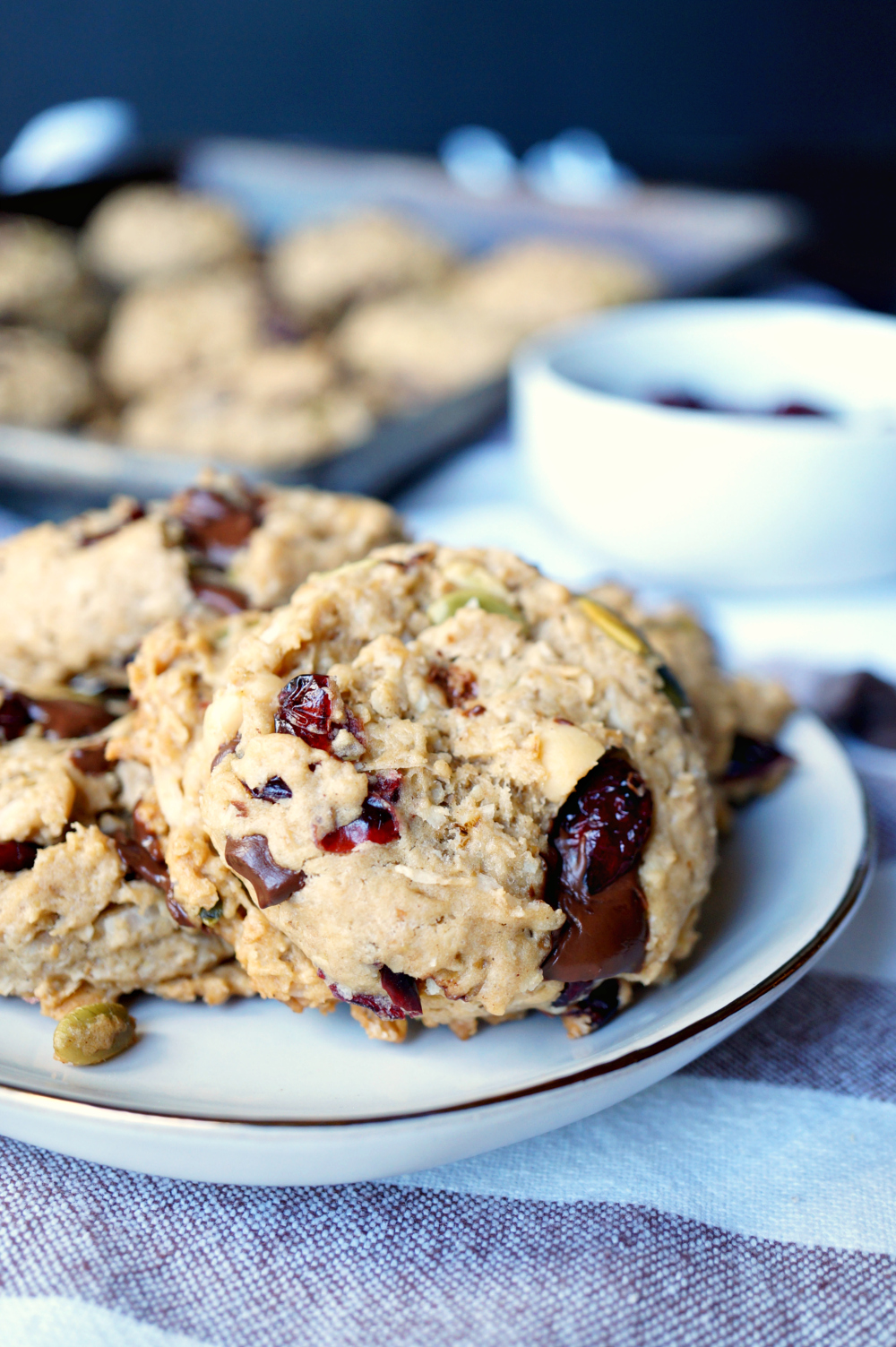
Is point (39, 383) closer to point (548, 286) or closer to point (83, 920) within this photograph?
point (548, 286)

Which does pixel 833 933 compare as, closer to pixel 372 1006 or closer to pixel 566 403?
pixel 372 1006

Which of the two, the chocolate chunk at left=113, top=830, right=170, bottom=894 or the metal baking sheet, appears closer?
the chocolate chunk at left=113, top=830, right=170, bottom=894

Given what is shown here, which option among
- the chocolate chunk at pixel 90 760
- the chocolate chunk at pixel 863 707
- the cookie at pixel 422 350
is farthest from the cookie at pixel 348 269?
the chocolate chunk at pixel 90 760

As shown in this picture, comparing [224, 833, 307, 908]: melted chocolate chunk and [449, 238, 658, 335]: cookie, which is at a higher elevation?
[224, 833, 307, 908]: melted chocolate chunk

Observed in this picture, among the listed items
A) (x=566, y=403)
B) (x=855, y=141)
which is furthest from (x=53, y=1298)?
(x=855, y=141)

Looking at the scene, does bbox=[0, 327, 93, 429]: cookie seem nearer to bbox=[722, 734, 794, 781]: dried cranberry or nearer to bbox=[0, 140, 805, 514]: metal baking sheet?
bbox=[0, 140, 805, 514]: metal baking sheet

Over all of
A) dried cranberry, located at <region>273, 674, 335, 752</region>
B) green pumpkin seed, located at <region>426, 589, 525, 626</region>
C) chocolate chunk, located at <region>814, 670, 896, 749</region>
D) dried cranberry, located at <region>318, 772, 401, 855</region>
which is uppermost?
green pumpkin seed, located at <region>426, 589, 525, 626</region>

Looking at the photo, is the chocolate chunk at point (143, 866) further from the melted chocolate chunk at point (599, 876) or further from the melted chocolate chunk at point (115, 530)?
the melted chocolate chunk at point (115, 530)

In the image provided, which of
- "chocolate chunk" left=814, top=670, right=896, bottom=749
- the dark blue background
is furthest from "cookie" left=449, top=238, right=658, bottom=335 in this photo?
the dark blue background
